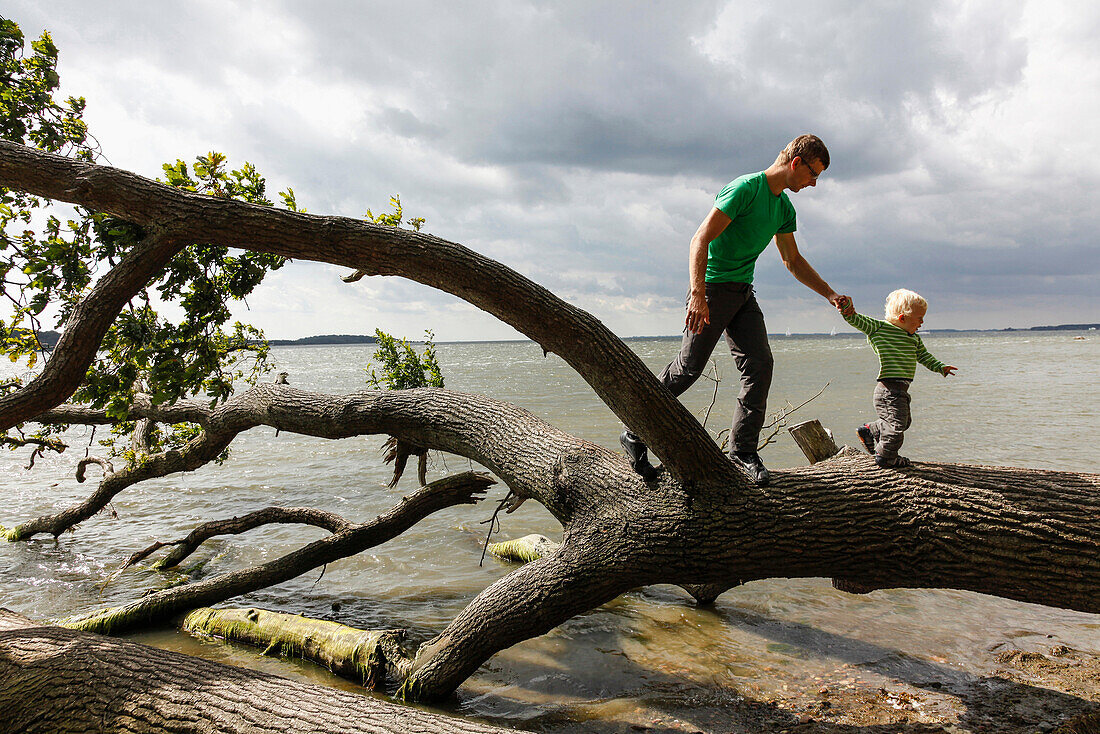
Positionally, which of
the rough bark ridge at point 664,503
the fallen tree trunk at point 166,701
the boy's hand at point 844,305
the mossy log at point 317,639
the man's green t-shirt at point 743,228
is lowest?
the mossy log at point 317,639

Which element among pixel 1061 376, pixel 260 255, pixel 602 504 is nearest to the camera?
pixel 602 504

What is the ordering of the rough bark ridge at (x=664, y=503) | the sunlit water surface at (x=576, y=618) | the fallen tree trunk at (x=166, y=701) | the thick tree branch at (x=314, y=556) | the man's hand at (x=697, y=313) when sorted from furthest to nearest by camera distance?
1. the thick tree branch at (x=314, y=556)
2. the sunlit water surface at (x=576, y=618)
3. the man's hand at (x=697, y=313)
4. the rough bark ridge at (x=664, y=503)
5. the fallen tree trunk at (x=166, y=701)

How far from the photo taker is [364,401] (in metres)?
5.39

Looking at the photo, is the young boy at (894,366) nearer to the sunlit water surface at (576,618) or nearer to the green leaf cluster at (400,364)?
the sunlit water surface at (576,618)

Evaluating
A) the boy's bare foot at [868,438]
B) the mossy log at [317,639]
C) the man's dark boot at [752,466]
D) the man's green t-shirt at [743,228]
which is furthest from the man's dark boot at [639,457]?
the mossy log at [317,639]

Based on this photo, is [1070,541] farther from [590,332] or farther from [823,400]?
[823,400]

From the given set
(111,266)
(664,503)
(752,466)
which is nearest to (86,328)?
(111,266)

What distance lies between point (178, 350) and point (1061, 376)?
36.0 meters

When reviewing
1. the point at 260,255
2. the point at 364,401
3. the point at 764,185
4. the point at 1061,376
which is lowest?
the point at 364,401

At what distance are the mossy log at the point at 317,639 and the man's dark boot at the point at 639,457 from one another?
2.37m

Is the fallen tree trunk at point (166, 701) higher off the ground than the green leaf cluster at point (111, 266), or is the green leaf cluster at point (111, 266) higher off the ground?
the green leaf cluster at point (111, 266)

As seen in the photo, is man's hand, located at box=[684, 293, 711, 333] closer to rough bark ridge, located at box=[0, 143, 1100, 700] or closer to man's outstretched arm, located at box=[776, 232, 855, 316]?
rough bark ridge, located at box=[0, 143, 1100, 700]

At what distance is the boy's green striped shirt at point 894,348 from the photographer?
3.81m

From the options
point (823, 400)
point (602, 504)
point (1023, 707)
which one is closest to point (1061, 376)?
point (823, 400)
